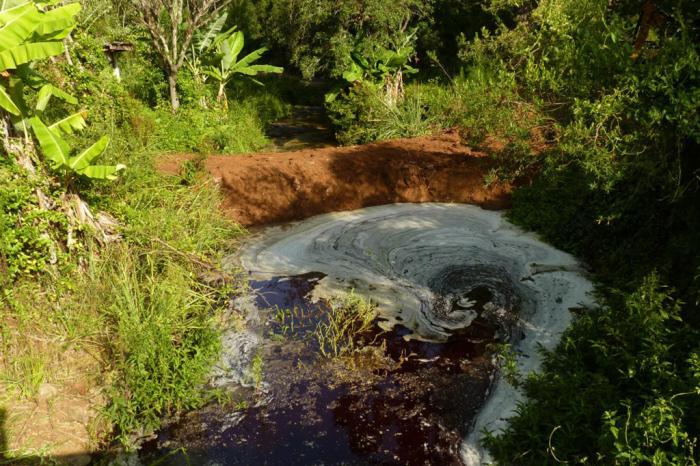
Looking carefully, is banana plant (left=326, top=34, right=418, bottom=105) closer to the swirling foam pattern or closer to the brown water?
the brown water

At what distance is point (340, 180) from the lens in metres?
10.3

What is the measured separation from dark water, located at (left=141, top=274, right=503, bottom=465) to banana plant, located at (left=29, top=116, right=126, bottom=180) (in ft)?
8.65

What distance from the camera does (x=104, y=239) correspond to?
6180 mm

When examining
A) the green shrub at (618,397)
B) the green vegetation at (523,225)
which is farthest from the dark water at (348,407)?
the green shrub at (618,397)

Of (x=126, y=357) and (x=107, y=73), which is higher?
(x=107, y=73)

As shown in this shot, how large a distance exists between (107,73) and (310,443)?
9209 mm

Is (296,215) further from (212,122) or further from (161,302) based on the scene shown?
(161,302)

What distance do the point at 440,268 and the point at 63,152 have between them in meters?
4.87

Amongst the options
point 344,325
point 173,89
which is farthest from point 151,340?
point 173,89

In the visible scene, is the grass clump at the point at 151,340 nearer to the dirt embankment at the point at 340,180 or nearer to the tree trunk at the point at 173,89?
the dirt embankment at the point at 340,180

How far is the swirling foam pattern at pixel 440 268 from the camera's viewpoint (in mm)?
6186

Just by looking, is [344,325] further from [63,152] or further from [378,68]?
[378,68]

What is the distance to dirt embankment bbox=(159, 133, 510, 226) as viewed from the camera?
385 inches

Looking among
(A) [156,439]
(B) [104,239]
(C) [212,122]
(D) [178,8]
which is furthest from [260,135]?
(A) [156,439]
